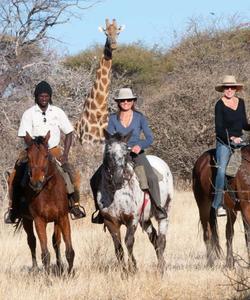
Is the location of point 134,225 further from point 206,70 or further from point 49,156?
point 206,70

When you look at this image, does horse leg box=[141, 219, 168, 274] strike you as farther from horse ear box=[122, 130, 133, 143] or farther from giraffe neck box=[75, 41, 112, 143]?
giraffe neck box=[75, 41, 112, 143]

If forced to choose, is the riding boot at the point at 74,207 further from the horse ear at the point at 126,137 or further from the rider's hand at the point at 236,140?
the rider's hand at the point at 236,140

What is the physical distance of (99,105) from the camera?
17594mm

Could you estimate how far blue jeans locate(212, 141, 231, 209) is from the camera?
34.6 ft

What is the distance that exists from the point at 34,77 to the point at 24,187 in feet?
29.7

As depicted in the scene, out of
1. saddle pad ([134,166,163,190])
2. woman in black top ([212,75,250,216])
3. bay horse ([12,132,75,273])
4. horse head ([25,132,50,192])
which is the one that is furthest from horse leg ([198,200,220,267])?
horse head ([25,132,50,192])

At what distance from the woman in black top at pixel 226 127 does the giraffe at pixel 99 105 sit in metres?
6.23

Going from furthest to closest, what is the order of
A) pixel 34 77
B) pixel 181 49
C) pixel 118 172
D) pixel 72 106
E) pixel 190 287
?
pixel 181 49 < pixel 72 106 < pixel 34 77 < pixel 118 172 < pixel 190 287

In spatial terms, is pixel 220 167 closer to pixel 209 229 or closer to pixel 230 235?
pixel 230 235

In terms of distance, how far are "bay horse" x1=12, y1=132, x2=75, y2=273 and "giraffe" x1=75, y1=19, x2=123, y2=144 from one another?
677 cm

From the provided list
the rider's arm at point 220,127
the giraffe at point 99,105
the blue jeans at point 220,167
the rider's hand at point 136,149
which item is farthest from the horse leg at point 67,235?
the giraffe at point 99,105

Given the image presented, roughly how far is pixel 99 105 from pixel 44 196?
7909mm

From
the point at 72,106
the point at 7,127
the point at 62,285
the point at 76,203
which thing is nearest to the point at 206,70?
the point at 72,106

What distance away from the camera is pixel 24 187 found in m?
10.1
